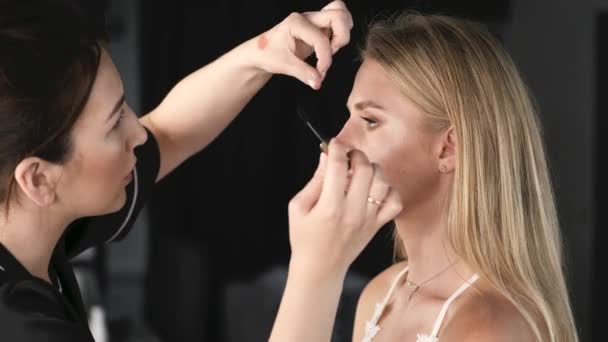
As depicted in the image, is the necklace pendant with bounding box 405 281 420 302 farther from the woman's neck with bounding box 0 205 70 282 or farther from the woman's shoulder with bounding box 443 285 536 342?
the woman's neck with bounding box 0 205 70 282

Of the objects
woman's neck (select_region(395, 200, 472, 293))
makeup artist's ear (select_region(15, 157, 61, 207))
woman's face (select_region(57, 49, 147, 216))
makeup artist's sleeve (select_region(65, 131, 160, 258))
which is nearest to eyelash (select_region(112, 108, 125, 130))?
woman's face (select_region(57, 49, 147, 216))

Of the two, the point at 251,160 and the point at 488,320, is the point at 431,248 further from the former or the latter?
the point at 251,160

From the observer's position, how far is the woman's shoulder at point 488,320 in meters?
1.28

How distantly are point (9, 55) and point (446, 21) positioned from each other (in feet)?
2.34

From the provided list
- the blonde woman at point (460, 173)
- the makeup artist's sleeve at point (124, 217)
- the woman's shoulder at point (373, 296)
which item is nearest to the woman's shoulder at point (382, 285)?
the woman's shoulder at point (373, 296)

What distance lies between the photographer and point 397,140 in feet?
4.75

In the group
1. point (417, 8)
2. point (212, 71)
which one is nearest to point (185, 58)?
point (417, 8)

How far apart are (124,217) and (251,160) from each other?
0.93m

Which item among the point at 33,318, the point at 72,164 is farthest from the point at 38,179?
the point at 33,318

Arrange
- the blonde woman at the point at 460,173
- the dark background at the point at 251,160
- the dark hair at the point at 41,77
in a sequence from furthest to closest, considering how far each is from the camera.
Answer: the dark background at the point at 251,160, the blonde woman at the point at 460,173, the dark hair at the point at 41,77

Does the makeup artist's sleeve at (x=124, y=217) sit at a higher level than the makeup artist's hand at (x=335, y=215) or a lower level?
lower

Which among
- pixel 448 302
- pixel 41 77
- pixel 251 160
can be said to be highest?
pixel 41 77

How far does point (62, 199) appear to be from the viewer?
1230mm

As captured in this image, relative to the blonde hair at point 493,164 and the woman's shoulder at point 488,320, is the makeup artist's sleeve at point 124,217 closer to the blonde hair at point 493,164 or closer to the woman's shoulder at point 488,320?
the blonde hair at point 493,164
